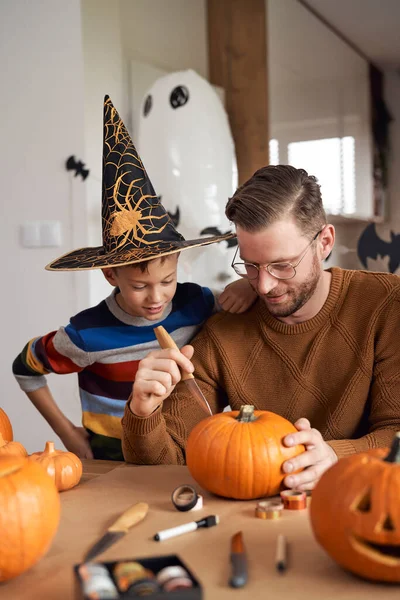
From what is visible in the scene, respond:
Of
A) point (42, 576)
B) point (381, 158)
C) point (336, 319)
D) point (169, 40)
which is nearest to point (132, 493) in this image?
point (42, 576)

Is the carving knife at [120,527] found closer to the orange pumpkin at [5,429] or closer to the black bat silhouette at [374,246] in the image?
the orange pumpkin at [5,429]

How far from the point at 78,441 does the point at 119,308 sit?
358 millimetres

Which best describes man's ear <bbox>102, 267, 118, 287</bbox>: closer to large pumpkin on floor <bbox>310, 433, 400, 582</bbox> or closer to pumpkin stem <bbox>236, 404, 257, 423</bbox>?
pumpkin stem <bbox>236, 404, 257, 423</bbox>

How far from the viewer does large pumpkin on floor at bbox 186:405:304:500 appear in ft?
3.56

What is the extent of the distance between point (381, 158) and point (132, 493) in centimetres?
505

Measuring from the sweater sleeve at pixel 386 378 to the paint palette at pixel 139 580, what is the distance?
700mm

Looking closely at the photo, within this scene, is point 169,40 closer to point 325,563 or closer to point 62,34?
point 62,34

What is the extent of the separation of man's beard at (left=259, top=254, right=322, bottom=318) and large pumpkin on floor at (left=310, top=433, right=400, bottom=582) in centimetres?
68

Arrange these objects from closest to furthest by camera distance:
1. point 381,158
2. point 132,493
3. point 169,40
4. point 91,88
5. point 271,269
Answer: point 132,493
point 271,269
point 91,88
point 169,40
point 381,158

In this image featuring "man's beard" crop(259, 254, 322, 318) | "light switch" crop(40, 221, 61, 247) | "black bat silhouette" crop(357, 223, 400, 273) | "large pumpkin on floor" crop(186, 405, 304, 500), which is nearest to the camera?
"large pumpkin on floor" crop(186, 405, 304, 500)

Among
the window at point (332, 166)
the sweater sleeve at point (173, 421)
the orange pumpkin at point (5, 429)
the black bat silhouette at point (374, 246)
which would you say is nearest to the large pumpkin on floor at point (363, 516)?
the sweater sleeve at point (173, 421)

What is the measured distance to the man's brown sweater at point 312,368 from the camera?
1.44 metres

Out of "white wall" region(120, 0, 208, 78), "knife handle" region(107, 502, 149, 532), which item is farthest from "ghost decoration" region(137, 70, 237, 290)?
"knife handle" region(107, 502, 149, 532)

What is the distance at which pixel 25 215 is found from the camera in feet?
10.3
